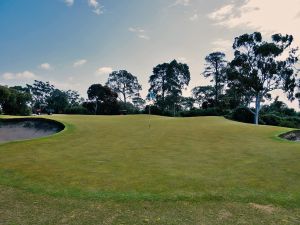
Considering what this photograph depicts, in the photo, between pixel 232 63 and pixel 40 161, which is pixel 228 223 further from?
pixel 232 63

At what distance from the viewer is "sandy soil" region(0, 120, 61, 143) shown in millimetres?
23578

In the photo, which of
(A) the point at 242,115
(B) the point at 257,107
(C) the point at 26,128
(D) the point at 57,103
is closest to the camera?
(C) the point at 26,128

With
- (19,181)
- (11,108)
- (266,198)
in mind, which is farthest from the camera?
(11,108)

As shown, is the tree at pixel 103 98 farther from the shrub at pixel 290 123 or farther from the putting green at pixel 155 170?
the putting green at pixel 155 170

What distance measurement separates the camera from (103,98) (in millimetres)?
79312

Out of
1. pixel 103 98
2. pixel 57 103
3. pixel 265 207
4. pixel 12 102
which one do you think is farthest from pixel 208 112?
pixel 57 103

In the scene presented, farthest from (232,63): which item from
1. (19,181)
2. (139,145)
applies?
(19,181)

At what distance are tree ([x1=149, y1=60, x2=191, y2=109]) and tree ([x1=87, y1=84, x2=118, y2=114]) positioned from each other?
40.0 ft

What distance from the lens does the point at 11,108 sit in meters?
59.7

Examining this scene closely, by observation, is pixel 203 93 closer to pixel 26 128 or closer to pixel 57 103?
pixel 57 103

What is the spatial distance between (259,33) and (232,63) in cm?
692

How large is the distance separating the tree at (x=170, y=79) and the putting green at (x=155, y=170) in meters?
64.8

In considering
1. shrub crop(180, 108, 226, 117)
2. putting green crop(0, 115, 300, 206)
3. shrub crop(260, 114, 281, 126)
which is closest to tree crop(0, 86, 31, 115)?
shrub crop(180, 108, 226, 117)

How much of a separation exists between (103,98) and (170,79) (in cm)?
1943
